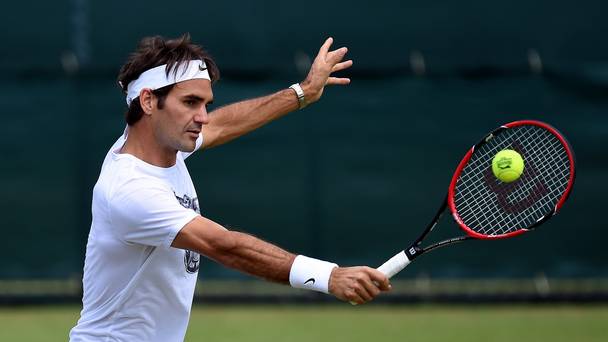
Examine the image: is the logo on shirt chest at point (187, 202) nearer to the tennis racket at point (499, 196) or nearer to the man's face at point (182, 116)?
the man's face at point (182, 116)

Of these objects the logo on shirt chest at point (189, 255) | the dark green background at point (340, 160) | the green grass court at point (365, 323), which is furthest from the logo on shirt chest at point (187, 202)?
the dark green background at point (340, 160)

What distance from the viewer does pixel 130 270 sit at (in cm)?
485

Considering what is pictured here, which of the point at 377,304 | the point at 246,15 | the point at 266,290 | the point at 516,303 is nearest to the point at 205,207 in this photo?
the point at 266,290

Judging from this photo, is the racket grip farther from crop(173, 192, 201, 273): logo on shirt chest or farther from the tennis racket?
crop(173, 192, 201, 273): logo on shirt chest

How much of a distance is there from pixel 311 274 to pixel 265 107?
1636 mm

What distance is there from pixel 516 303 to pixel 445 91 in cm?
172

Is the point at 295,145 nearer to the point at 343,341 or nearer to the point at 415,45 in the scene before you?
the point at 343,341

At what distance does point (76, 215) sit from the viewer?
10078 mm

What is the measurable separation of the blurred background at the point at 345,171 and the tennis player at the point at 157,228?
16.0ft

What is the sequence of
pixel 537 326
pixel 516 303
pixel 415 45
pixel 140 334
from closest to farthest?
pixel 140 334 → pixel 537 326 → pixel 516 303 → pixel 415 45

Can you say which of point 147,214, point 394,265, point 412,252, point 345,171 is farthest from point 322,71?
point 345,171

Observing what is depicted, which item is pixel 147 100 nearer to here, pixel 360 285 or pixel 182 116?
pixel 182 116

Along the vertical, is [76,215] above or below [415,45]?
below

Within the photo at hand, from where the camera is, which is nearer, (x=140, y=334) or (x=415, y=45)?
(x=140, y=334)
